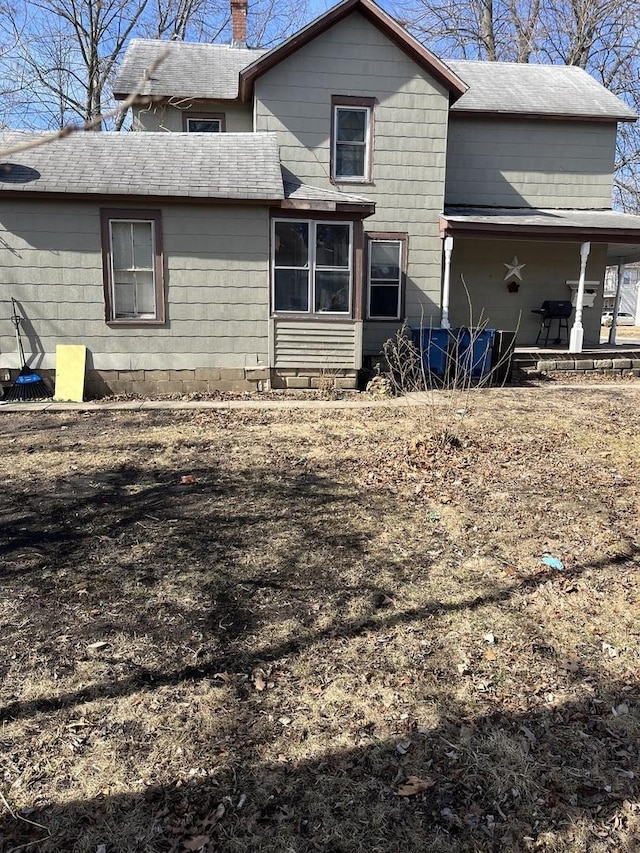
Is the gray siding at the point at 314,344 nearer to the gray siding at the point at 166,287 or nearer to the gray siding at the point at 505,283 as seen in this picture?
the gray siding at the point at 166,287

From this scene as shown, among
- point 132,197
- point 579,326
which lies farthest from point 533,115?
point 132,197

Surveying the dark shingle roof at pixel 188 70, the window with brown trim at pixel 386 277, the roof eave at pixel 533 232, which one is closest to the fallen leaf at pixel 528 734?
the window with brown trim at pixel 386 277

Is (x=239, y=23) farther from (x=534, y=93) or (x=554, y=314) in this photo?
(x=554, y=314)

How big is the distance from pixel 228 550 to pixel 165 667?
1.27 metres

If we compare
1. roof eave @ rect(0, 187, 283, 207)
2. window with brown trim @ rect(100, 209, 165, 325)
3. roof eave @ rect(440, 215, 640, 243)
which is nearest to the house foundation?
window with brown trim @ rect(100, 209, 165, 325)

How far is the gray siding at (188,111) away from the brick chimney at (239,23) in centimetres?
367

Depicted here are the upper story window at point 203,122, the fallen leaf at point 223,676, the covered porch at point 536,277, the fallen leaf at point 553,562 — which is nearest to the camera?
the fallen leaf at point 223,676

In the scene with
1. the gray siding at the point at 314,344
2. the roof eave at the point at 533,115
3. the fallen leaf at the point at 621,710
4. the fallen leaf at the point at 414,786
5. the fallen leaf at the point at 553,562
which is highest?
the roof eave at the point at 533,115

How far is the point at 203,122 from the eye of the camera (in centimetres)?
1363

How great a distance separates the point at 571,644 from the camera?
3.21m

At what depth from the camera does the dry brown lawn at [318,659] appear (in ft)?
7.24

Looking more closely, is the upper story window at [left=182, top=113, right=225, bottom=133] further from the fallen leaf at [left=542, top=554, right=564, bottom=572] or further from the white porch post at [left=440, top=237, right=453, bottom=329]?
the fallen leaf at [left=542, top=554, right=564, bottom=572]

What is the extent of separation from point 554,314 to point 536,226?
2.50 m

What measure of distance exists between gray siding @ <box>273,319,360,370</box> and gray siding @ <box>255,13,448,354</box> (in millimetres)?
2497
